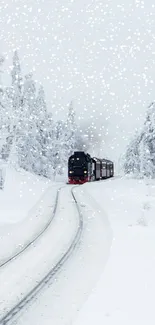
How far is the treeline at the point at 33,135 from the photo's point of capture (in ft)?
162

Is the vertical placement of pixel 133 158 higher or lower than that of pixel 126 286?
higher

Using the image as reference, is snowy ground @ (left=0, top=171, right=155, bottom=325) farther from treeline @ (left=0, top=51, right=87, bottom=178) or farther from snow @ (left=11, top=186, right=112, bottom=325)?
treeline @ (left=0, top=51, right=87, bottom=178)

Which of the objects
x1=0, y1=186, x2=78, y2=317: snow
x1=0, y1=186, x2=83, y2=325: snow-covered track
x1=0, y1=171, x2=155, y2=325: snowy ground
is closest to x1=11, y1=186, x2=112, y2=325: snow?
x1=0, y1=171, x2=155, y2=325: snowy ground

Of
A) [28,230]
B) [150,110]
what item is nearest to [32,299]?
[28,230]

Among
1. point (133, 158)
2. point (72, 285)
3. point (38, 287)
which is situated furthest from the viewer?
point (133, 158)

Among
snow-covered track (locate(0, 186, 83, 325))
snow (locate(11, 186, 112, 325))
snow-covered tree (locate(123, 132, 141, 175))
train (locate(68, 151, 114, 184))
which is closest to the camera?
snow-covered track (locate(0, 186, 83, 325))

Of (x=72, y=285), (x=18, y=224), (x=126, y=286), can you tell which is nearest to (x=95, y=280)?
(x=72, y=285)

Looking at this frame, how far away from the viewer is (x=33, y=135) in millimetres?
55469

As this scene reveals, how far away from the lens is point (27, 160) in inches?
2248

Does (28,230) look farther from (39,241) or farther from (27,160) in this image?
(27,160)

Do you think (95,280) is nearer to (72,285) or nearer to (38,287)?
(72,285)

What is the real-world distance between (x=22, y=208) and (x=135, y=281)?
13.5 m

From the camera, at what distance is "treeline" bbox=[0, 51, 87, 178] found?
162 feet

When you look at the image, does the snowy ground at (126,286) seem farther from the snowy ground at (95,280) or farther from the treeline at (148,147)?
the treeline at (148,147)
